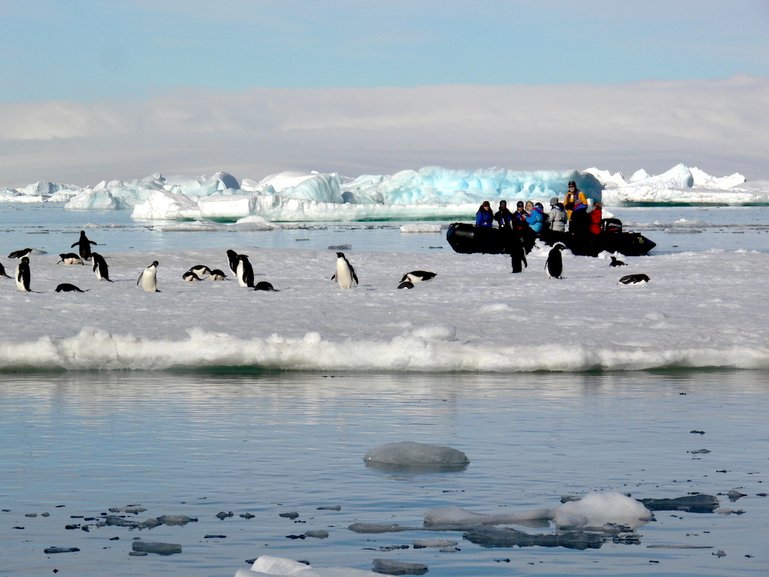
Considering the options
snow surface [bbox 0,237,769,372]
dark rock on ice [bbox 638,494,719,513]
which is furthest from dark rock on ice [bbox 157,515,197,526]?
snow surface [bbox 0,237,769,372]

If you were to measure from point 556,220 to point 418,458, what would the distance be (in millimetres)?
21610

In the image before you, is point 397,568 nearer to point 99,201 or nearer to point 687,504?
point 687,504

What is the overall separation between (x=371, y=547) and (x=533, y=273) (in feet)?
56.1

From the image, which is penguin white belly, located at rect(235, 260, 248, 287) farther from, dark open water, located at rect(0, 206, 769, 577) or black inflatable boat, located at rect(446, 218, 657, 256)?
black inflatable boat, located at rect(446, 218, 657, 256)

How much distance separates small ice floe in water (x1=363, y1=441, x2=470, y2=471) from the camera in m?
8.08

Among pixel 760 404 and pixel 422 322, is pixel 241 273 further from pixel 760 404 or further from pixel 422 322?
pixel 760 404

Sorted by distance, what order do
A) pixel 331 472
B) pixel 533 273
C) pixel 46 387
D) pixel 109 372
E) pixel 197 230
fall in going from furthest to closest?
pixel 197 230, pixel 533 273, pixel 109 372, pixel 46 387, pixel 331 472

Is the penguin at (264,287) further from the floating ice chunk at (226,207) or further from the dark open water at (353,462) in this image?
the floating ice chunk at (226,207)

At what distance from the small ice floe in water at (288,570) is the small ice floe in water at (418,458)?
108 inches

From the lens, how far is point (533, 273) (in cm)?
2283

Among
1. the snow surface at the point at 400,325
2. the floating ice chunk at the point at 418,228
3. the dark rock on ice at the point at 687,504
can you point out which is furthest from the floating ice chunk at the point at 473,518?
the floating ice chunk at the point at 418,228

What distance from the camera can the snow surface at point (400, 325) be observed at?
13352 millimetres

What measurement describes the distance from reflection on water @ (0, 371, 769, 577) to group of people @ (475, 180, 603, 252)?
585 inches

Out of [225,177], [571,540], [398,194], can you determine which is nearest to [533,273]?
[571,540]
